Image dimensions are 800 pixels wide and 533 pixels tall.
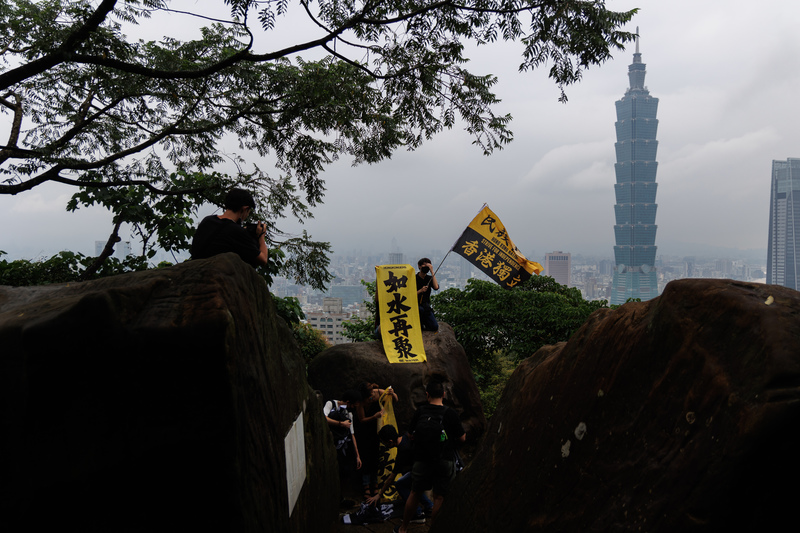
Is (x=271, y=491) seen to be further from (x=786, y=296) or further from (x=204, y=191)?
(x=204, y=191)

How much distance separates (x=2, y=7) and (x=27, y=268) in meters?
4.34

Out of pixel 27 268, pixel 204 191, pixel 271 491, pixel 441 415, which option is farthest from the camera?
pixel 204 191

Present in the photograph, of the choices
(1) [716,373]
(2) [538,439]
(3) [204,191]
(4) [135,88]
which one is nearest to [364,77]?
(3) [204,191]

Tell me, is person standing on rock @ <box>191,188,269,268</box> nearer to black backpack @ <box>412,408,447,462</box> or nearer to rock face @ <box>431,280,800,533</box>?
black backpack @ <box>412,408,447,462</box>

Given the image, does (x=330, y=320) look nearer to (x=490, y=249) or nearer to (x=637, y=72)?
(x=490, y=249)

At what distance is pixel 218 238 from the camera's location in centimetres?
372

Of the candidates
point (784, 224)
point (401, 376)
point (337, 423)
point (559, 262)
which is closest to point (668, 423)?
point (337, 423)

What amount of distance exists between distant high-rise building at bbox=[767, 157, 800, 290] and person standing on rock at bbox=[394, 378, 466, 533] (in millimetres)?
37580

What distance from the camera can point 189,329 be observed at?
97.2 inches

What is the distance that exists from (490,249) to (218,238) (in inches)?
297

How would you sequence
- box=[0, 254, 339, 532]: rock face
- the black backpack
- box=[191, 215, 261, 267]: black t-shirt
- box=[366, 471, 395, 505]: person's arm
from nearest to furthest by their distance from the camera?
box=[0, 254, 339, 532]: rock face
box=[191, 215, 261, 267]: black t-shirt
the black backpack
box=[366, 471, 395, 505]: person's arm

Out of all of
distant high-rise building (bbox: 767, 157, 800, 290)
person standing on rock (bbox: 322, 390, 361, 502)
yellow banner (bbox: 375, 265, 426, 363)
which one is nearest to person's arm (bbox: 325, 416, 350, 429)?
person standing on rock (bbox: 322, 390, 361, 502)

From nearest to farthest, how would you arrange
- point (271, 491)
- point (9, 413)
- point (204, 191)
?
point (9, 413) → point (271, 491) → point (204, 191)

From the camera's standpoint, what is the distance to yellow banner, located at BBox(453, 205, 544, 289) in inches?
412
